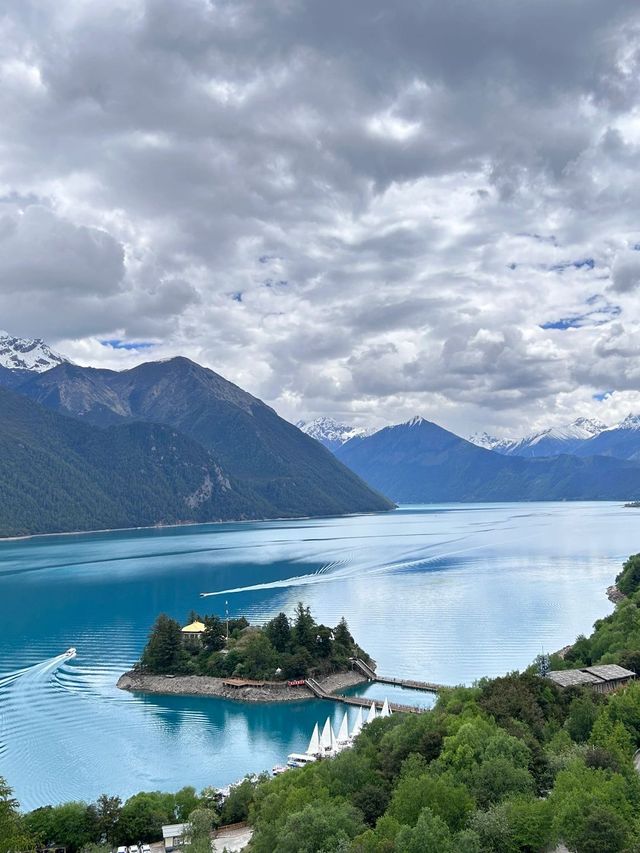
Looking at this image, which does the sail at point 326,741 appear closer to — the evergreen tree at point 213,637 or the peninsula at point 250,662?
the peninsula at point 250,662

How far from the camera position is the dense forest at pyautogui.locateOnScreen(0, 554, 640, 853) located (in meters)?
25.5

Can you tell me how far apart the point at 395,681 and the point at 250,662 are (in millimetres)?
13215

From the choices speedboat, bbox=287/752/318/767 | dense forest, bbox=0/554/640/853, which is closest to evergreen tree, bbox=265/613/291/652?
speedboat, bbox=287/752/318/767

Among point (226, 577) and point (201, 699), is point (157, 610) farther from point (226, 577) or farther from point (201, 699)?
point (201, 699)

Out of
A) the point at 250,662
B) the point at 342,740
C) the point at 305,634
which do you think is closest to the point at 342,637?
the point at 305,634

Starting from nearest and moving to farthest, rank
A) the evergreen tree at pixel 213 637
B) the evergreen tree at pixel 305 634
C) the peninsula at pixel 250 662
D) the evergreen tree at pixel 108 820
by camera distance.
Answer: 1. the evergreen tree at pixel 108 820
2. the peninsula at pixel 250 662
3. the evergreen tree at pixel 305 634
4. the evergreen tree at pixel 213 637

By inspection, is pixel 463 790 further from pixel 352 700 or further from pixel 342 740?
pixel 352 700

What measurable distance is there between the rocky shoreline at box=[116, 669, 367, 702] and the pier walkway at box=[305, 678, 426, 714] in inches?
21.7

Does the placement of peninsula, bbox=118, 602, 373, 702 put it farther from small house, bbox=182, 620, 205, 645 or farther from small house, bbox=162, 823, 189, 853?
small house, bbox=162, 823, 189, 853

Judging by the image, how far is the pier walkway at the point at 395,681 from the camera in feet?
205

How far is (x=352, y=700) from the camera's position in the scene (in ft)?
202

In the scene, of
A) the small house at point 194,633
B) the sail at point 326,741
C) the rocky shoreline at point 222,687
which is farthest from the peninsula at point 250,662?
the sail at point 326,741

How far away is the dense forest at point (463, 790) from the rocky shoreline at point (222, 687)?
76.9 ft

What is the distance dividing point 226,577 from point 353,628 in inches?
2000
